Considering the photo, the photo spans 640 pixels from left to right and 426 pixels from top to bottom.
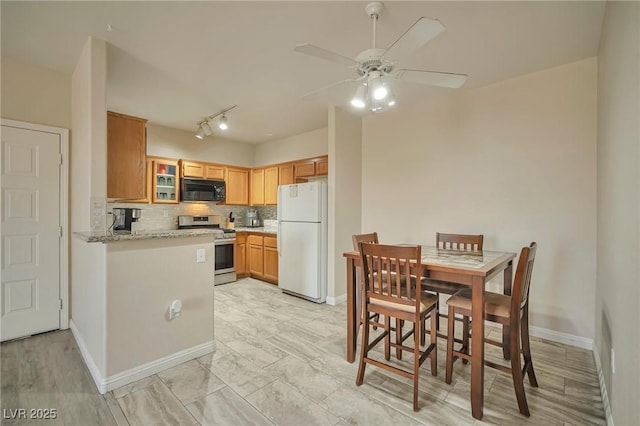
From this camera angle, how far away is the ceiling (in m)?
1.99

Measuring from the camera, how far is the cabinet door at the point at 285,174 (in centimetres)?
514

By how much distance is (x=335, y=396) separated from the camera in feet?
6.46

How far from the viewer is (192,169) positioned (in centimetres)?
500

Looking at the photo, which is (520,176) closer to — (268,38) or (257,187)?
(268,38)

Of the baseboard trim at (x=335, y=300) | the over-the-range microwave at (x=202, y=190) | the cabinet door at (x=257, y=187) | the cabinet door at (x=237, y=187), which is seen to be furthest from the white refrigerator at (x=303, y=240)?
the cabinet door at (x=237, y=187)

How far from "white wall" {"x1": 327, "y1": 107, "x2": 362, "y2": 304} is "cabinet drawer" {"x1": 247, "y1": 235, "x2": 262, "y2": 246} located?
174 centimetres

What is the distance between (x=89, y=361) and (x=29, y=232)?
1491 mm

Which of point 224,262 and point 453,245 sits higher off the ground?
point 453,245

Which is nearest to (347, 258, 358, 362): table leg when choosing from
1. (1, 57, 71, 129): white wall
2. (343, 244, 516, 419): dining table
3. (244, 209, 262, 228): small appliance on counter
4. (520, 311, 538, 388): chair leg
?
(343, 244, 516, 419): dining table

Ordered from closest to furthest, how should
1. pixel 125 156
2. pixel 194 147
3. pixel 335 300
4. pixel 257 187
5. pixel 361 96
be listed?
pixel 361 96, pixel 125 156, pixel 335 300, pixel 194 147, pixel 257 187

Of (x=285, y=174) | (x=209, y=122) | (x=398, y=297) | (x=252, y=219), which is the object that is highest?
(x=209, y=122)

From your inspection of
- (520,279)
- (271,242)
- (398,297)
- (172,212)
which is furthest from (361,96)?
(172,212)

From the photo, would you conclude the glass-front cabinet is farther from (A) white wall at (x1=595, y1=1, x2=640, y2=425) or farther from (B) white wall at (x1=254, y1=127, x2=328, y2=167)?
(A) white wall at (x1=595, y1=1, x2=640, y2=425)

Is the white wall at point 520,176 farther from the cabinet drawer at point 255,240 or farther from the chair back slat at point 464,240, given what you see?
the cabinet drawer at point 255,240
